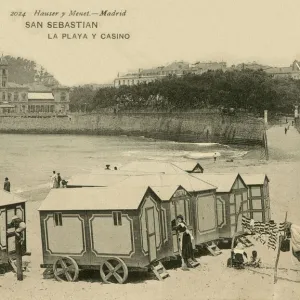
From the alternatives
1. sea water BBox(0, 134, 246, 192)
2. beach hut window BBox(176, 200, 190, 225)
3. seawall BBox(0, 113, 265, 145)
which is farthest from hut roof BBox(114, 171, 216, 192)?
seawall BBox(0, 113, 265, 145)

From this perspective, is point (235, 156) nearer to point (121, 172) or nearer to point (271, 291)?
point (121, 172)

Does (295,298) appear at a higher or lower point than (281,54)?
lower

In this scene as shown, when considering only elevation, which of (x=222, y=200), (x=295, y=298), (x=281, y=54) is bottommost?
(x=295, y=298)

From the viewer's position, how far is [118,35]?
9586 mm

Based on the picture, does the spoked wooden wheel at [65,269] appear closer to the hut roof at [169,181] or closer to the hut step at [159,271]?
the hut step at [159,271]

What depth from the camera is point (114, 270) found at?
7551mm

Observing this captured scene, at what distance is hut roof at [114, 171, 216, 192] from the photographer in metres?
8.66

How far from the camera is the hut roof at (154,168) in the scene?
9770mm

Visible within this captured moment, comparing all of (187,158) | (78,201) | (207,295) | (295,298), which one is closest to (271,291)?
(295,298)

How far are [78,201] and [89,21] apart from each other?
333 centimetres

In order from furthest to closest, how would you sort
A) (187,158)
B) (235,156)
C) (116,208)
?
1. (235,156)
2. (187,158)
3. (116,208)

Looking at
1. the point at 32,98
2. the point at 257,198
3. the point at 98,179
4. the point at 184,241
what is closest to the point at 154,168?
the point at 98,179

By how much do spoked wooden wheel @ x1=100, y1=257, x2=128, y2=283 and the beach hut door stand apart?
397 mm

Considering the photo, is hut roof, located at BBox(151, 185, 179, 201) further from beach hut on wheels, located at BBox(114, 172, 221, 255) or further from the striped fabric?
the striped fabric
